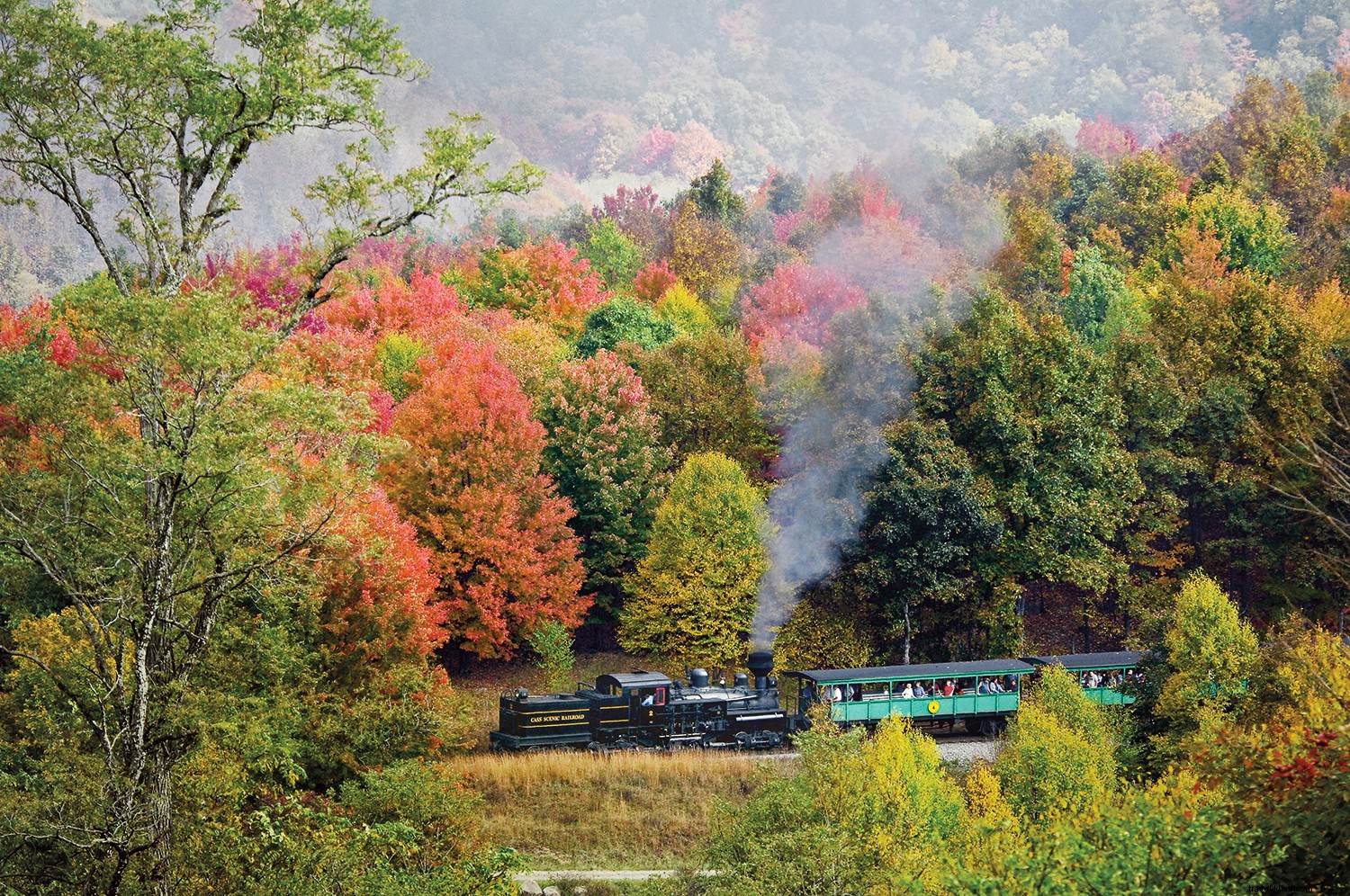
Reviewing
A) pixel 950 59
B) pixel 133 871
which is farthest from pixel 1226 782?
pixel 950 59

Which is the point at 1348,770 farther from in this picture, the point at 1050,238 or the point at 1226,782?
the point at 1050,238

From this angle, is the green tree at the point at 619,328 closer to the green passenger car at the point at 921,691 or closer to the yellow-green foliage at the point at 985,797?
the green passenger car at the point at 921,691

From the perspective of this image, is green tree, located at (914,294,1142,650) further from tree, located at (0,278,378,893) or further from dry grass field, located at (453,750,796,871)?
tree, located at (0,278,378,893)

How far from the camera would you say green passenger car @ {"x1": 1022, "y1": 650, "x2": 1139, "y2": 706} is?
123ft

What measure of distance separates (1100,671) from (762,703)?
10068 mm

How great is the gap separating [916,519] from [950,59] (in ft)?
361

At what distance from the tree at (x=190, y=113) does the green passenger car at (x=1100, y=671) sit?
2509 cm

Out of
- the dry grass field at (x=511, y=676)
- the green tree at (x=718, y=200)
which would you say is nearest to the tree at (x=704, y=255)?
the green tree at (x=718, y=200)

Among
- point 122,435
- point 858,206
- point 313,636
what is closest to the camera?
point 122,435

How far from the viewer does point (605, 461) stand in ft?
145

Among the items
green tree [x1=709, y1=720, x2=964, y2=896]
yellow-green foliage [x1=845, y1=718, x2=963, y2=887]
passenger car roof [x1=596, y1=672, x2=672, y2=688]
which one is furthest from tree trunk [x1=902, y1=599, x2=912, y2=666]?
green tree [x1=709, y1=720, x2=964, y2=896]

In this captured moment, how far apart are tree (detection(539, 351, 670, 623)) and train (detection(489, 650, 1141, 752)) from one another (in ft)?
23.7

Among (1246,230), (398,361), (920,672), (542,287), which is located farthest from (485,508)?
(1246,230)

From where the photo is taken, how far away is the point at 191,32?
1938 centimetres
